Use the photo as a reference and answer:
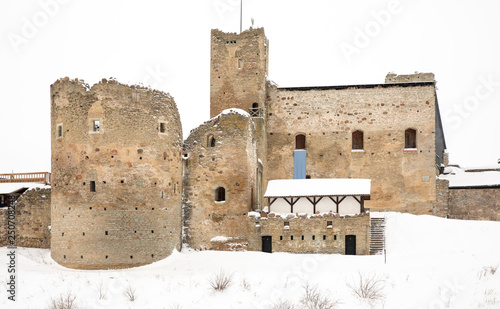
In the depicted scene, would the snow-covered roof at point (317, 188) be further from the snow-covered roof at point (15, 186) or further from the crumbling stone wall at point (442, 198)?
the snow-covered roof at point (15, 186)

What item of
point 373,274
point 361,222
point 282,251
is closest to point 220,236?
point 282,251

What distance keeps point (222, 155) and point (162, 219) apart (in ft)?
17.5

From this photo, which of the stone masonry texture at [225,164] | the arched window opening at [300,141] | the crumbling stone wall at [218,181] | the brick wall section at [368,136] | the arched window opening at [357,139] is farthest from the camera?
the arched window opening at [300,141]

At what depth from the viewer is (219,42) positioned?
45.1 meters

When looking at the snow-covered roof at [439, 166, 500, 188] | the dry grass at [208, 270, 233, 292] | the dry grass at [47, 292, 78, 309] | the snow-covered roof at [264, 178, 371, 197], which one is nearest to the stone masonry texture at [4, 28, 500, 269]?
the snow-covered roof at [439, 166, 500, 188]

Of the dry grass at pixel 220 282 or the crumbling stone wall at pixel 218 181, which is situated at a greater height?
the crumbling stone wall at pixel 218 181

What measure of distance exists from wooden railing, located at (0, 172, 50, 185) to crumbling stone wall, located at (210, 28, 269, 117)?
1130cm

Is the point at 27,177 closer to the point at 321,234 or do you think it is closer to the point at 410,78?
the point at 321,234

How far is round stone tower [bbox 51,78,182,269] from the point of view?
33375mm

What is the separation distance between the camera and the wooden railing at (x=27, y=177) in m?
42.2

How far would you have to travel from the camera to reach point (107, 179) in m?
33.7

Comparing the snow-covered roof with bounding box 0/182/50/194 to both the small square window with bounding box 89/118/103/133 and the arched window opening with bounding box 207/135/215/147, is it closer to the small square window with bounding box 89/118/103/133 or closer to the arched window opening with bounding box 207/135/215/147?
the small square window with bounding box 89/118/103/133

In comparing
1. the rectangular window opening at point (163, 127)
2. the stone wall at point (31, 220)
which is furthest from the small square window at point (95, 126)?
the stone wall at point (31, 220)

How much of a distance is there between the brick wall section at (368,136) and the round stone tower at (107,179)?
12.6 meters
